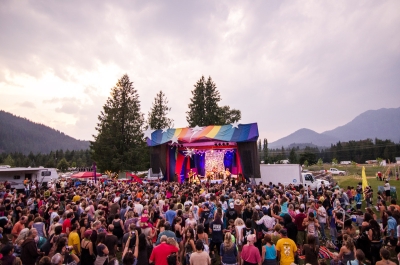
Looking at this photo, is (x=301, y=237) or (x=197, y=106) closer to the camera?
(x=301, y=237)

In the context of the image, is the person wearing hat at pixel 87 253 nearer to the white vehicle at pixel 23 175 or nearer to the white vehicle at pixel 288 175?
the white vehicle at pixel 288 175

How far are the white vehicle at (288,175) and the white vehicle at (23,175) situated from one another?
1958cm

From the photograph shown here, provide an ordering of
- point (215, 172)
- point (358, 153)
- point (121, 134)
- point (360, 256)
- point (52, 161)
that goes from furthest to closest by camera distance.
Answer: point (52, 161)
point (358, 153)
point (121, 134)
point (215, 172)
point (360, 256)

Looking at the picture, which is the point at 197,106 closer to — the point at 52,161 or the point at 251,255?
the point at 251,255

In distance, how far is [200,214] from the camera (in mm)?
6496

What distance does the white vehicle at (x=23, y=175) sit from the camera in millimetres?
21641

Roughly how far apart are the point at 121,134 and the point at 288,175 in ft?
65.2

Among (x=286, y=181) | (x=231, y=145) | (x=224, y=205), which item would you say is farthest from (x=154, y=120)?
(x=224, y=205)

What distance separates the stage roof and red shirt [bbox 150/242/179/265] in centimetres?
1439

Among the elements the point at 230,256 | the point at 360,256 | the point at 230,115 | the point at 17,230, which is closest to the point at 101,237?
the point at 230,256

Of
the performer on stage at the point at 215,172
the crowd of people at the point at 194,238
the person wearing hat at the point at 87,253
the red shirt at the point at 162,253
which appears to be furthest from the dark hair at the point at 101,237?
the performer on stage at the point at 215,172

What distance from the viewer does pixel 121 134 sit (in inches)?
1145

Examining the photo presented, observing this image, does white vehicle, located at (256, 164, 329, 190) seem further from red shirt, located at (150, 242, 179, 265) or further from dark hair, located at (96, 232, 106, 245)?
dark hair, located at (96, 232, 106, 245)

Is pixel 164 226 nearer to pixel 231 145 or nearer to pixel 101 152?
pixel 231 145
